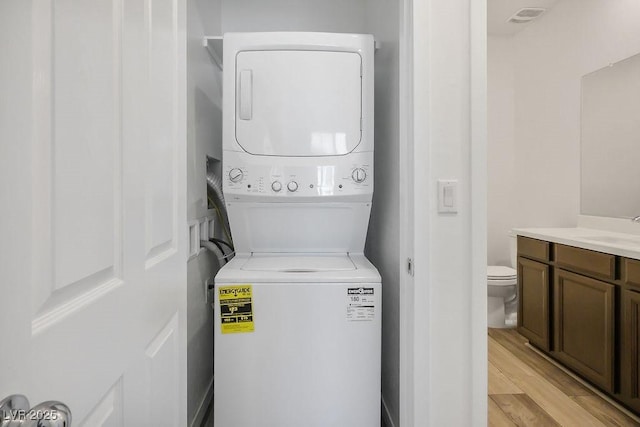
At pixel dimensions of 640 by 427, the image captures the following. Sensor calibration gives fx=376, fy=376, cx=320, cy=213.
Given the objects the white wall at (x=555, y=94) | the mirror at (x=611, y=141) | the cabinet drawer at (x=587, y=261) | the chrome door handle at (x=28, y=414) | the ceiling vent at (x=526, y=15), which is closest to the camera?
the chrome door handle at (x=28, y=414)

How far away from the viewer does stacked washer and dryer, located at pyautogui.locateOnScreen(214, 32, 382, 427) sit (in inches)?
58.5

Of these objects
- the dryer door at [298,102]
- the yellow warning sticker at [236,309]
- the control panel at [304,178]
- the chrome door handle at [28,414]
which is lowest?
the yellow warning sticker at [236,309]

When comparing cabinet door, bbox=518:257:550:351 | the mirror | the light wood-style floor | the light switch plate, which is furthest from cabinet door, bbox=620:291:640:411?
the light switch plate

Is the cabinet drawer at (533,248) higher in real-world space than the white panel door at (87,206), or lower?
lower

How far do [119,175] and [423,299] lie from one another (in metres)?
1.00

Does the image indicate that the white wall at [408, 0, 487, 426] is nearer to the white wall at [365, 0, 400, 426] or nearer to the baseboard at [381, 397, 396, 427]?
the white wall at [365, 0, 400, 426]

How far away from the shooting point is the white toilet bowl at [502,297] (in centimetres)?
321

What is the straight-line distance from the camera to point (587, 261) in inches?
87.8

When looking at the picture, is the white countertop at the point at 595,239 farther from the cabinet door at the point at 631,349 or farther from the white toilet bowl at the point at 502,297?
the white toilet bowl at the point at 502,297

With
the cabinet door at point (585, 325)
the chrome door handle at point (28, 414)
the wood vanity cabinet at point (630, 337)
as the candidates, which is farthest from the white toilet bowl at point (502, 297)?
the chrome door handle at point (28, 414)

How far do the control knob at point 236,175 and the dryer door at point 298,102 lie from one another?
0.11m

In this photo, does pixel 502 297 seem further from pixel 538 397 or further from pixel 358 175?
pixel 358 175

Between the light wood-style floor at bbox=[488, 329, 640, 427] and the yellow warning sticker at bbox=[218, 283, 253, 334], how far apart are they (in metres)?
1.38

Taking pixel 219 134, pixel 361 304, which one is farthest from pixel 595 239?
pixel 219 134
